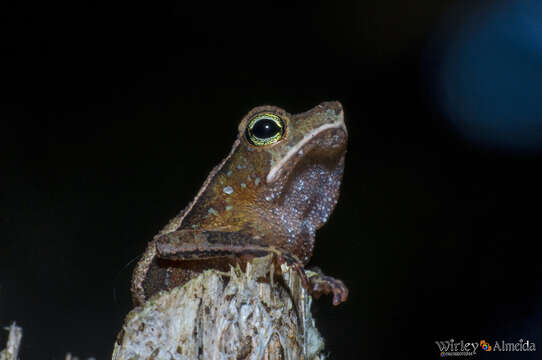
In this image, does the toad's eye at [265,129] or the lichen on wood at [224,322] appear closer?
the lichen on wood at [224,322]

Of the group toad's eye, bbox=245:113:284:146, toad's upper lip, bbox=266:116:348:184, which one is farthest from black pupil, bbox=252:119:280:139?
toad's upper lip, bbox=266:116:348:184

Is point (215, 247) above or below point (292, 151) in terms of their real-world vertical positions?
below

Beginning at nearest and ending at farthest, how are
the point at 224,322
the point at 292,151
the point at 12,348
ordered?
the point at 224,322, the point at 12,348, the point at 292,151

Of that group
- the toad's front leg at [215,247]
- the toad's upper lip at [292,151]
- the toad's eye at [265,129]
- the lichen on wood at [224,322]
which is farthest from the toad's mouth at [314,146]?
the lichen on wood at [224,322]

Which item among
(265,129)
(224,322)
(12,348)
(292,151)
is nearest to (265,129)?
(265,129)

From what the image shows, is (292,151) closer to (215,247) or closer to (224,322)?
(215,247)

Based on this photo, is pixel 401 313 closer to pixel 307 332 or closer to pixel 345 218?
pixel 345 218

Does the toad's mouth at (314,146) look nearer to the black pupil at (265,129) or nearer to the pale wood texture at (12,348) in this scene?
the black pupil at (265,129)

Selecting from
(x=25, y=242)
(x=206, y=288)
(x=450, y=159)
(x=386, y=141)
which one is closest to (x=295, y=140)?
(x=206, y=288)
